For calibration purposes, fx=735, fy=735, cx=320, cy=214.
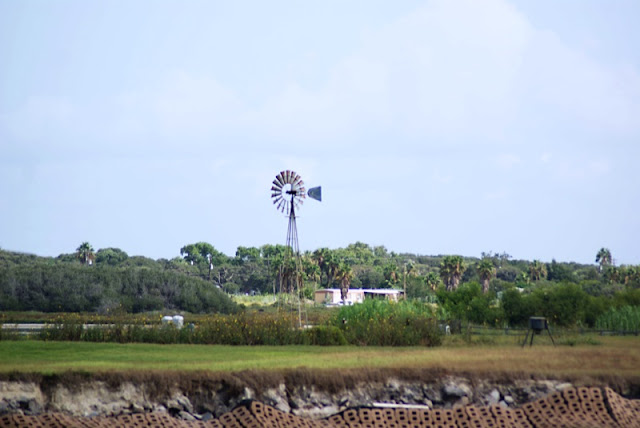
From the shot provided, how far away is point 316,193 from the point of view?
24.4 m

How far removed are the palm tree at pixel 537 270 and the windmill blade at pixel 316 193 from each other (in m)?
52.9

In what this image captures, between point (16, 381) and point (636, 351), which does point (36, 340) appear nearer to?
point (16, 381)

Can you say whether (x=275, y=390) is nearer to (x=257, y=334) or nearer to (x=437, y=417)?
(x=437, y=417)

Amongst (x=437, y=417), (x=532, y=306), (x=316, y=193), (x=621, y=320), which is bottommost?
(x=437, y=417)

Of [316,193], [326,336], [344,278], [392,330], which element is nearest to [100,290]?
[316,193]

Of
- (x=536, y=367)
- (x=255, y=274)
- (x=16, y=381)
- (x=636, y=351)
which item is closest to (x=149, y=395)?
(x=16, y=381)

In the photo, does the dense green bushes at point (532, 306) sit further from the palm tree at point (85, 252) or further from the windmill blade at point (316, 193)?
the palm tree at point (85, 252)

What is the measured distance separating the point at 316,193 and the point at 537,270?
174 feet

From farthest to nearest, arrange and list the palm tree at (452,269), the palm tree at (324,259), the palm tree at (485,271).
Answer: the palm tree at (324,259) → the palm tree at (452,269) → the palm tree at (485,271)

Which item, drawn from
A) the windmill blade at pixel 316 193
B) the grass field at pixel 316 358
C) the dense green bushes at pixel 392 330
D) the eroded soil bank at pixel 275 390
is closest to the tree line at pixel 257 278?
the windmill blade at pixel 316 193

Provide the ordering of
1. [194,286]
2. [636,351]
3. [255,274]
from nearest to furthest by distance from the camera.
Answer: [636,351], [194,286], [255,274]

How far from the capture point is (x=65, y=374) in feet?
42.2

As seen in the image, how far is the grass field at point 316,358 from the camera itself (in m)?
14.0

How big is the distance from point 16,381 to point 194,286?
116 ft
